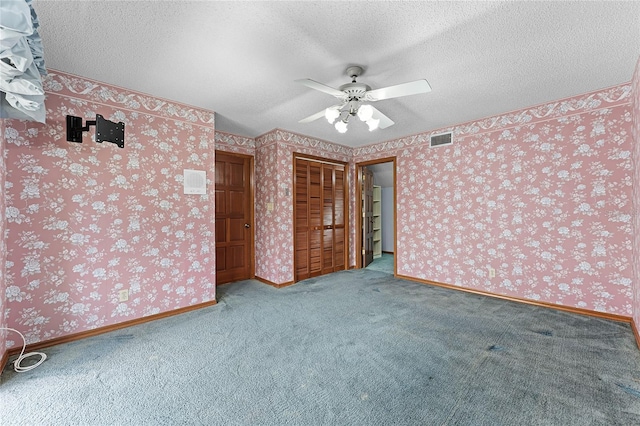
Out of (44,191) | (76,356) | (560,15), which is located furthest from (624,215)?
(44,191)

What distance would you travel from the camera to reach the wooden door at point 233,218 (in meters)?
4.10

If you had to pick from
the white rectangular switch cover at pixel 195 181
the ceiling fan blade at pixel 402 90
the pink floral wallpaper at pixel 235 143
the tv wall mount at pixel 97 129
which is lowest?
the white rectangular switch cover at pixel 195 181

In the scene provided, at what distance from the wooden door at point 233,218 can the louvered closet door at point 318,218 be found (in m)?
0.87

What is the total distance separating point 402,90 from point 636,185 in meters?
2.38

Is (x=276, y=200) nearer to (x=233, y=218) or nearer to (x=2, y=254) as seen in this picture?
(x=233, y=218)

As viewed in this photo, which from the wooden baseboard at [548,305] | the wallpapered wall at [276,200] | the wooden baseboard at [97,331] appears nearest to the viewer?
the wooden baseboard at [97,331]

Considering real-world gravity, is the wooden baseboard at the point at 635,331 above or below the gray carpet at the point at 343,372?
above

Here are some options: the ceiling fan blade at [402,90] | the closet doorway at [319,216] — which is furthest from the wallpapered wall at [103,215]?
the ceiling fan blade at [402,90]

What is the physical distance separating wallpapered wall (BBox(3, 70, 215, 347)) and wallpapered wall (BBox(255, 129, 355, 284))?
104 cm

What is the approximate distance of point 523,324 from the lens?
2566 millimetres

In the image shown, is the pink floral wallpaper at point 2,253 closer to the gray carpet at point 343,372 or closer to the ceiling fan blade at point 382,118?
the gray carpet at point 343,372

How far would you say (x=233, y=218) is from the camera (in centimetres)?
425

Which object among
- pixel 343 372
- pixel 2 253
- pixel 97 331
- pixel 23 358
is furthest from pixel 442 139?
pixel 23 358

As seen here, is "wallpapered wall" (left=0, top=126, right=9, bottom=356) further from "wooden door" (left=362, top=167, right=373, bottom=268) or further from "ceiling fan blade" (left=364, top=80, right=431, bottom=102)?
"wooden door" (left=362, top=167, right=373, bottom=268)
